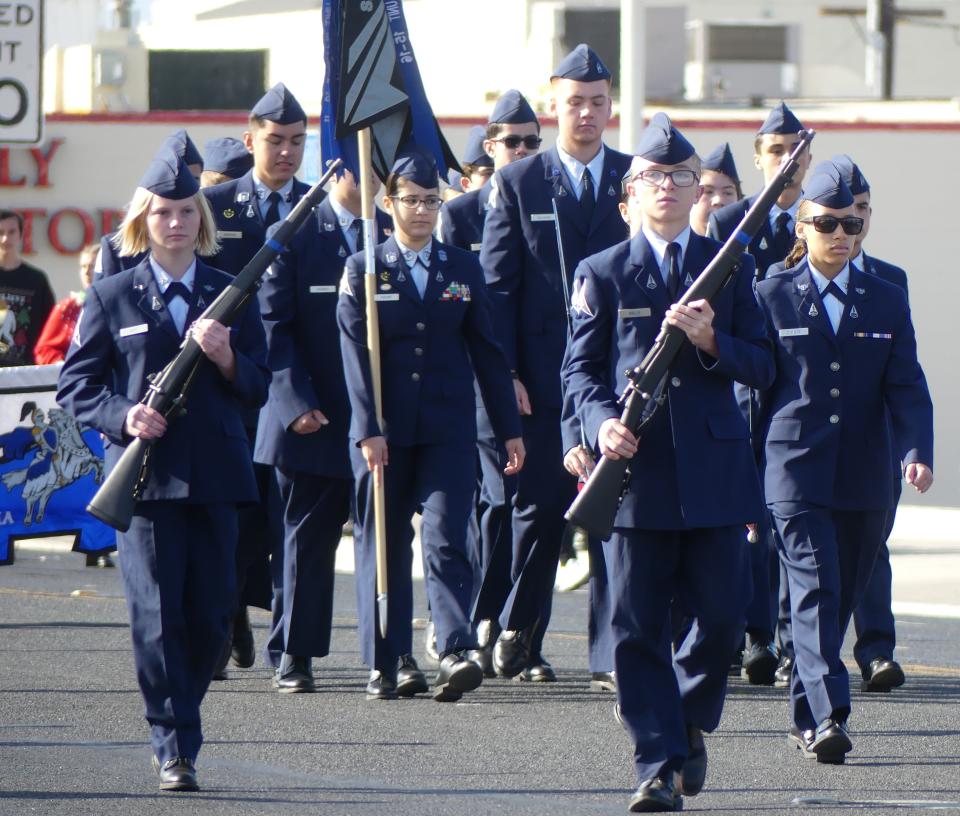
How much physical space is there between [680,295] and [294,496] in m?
2.91

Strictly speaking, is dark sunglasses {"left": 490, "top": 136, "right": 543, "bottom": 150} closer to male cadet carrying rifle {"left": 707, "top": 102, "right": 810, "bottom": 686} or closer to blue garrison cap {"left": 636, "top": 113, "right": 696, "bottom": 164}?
male cadet carrying rifle {"left": 707, "top": 102, "right": 810, "bottom": 686}

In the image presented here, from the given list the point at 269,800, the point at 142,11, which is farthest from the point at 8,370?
the point at 142,11

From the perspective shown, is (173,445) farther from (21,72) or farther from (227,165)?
(227,165)

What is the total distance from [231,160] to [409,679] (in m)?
3.27

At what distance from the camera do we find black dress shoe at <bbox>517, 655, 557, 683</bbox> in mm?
9969

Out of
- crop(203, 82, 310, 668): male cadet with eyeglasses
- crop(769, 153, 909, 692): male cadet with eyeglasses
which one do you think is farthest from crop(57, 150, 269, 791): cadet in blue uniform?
crop(769, 153, 909, 692): male cadet with eyeglasses

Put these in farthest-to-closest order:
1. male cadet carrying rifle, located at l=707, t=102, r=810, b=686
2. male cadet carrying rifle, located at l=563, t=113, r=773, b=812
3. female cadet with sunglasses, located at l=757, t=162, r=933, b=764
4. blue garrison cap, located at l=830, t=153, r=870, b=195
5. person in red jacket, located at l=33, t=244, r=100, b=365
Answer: person in red jacket, located at l=33, t=244, r=100, b=365, male cadet carrying rifle, located at l=707, t=102, r=810, b=686, blue garrison cap, located at l=830, t=153, r=870, b=195, female cadet with sunglasses, located at l=757, t=162, r=933, b=764, male cadet carrying rifle, located at l=563, t=113, r=773, b=812

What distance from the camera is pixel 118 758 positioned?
318 inches

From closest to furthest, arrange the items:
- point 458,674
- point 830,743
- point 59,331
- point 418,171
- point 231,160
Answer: point 830,743 → point 458,674 → point 418,171 → point 231,160 → point 59,331

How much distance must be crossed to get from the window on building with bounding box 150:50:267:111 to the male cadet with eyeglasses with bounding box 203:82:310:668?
1314cm

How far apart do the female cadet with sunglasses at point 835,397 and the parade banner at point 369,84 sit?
225 centimetres

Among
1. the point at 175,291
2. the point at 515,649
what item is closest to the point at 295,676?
the point at 515,649

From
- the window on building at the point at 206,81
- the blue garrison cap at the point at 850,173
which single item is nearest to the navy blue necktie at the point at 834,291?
the blue garrison cap at the point at 850,173

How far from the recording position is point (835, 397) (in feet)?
27.9
